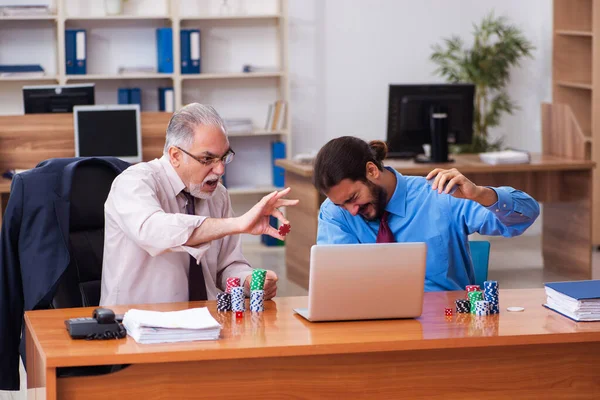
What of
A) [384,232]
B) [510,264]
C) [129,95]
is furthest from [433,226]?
[129,95]

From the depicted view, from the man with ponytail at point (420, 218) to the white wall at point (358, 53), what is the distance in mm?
4797

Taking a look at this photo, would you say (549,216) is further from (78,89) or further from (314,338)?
(314,338)

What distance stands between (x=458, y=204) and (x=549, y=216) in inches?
150

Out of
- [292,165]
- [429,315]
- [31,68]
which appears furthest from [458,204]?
[31,68]

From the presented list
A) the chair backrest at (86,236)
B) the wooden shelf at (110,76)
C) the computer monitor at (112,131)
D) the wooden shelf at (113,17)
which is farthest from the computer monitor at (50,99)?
the chair backrest at (86,236)

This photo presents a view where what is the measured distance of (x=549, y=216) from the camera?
6.82 m

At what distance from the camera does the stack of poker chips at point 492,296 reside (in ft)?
8.99

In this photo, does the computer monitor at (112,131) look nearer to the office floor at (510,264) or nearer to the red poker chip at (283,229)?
the office floor at (510,264)

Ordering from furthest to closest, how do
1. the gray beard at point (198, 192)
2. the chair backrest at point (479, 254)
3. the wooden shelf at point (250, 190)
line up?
the wooden shelf at point (250, 190) → the chair backrest at point (479, 254) → the gray beard at point (198, 192)

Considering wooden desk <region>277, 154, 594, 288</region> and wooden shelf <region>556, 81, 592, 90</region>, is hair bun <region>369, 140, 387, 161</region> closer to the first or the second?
wooden desk <region>277, 154, 594, 288</region>

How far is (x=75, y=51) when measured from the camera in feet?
23.9

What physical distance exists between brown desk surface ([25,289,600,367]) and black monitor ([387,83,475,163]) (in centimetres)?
350

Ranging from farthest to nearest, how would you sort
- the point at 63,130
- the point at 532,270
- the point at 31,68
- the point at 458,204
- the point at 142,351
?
1. the point at 31,68
2. the point at 532,270
3. the point at 63,130
4. the point at 458,204
5. the point at 142,351

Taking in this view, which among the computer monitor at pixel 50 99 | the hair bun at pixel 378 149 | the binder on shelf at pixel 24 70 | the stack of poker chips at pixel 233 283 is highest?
the binder on shelf at pixel 24 70
